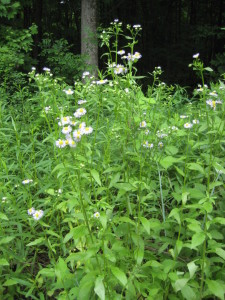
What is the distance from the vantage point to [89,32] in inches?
241

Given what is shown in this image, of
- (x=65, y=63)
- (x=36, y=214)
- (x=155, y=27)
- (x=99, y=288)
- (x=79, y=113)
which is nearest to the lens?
(x=99, y=288)

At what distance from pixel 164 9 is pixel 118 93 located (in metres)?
10.6

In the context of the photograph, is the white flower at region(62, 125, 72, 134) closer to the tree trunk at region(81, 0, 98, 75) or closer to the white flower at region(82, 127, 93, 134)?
the white flower at region(82, 127, 93, 134)

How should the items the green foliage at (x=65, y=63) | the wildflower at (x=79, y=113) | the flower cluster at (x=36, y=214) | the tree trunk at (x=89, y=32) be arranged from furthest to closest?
the tree trunk at (x=89, y=32)
the green foliage at (x=65, y=63)
the flower cluster at (x=36, y=214)
the wildflower at (x=79, y=113)

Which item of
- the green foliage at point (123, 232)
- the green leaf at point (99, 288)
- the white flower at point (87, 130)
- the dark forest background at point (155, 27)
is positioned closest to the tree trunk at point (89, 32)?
the dark forest background at point (155, 27)

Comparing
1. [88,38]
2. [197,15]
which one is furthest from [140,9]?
[88,38]

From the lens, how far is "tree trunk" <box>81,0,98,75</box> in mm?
6141

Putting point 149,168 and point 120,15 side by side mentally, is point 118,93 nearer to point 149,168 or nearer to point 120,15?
point 149,168

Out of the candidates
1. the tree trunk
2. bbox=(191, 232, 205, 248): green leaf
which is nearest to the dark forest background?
the tree trunk

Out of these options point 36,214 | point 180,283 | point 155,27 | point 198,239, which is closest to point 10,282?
point 36,214

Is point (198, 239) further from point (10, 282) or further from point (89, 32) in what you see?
point (89, 32)

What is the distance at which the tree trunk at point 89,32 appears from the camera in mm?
6141

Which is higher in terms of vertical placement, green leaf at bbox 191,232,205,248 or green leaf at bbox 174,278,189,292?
green leaf at bbox 191,232,205,248

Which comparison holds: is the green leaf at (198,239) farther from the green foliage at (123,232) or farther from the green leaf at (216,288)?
the green leaf at (216,288)
